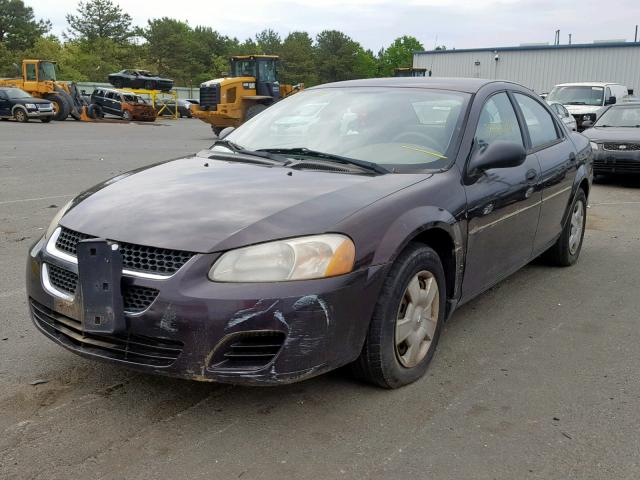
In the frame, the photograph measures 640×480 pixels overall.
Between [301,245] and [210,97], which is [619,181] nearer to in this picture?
[301,245]

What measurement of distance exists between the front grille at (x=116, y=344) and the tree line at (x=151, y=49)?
64865 mm

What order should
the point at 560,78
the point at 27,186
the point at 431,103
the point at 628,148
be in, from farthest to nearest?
the point at 560,78, the point at 628,148, the point at 27,186, the point at 431,103

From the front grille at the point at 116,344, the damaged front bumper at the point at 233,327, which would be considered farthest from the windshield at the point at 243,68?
the damaged front bumper at the point at 233,327

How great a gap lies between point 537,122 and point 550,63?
37.9m

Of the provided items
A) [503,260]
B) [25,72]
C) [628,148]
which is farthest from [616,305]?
[25,72]

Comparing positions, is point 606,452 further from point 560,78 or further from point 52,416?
point 560,78

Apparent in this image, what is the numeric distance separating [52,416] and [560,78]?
4081 cm

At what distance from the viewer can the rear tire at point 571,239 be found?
5.41m

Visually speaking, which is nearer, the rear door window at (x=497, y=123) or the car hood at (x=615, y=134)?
the rear door window at (x=497, y=123)

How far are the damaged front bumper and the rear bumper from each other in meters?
9.43

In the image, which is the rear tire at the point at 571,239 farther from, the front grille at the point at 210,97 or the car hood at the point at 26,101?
the car hood at the point at 26,101

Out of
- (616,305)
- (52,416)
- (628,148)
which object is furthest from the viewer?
(628,148)

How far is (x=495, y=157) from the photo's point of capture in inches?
144

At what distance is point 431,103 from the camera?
402 centimetres
